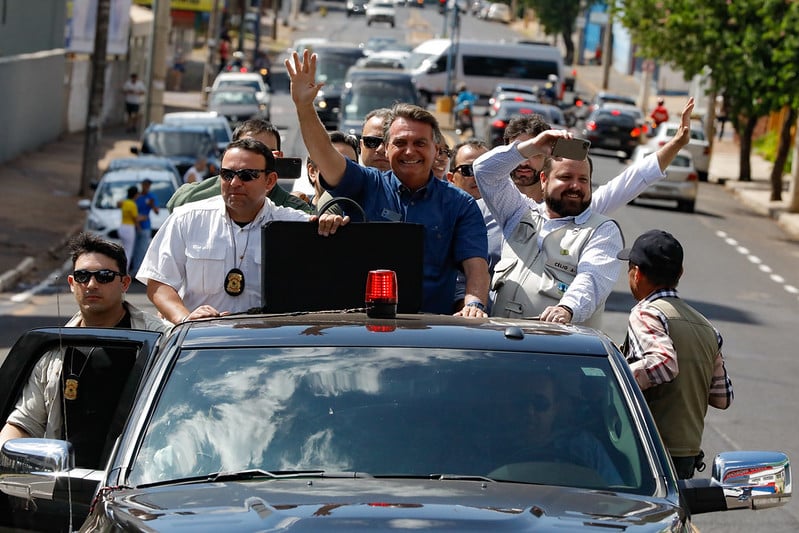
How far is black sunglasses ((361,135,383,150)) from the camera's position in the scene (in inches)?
342

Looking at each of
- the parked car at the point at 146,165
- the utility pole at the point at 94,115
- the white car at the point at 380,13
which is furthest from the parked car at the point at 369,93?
the white car at the point at 380,13

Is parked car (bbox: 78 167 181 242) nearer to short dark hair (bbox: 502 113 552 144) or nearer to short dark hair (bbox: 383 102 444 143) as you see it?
short dark hair (bbox: 502 113 552 144)

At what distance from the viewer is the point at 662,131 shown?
155ft

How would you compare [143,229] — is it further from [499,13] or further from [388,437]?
[499,13]

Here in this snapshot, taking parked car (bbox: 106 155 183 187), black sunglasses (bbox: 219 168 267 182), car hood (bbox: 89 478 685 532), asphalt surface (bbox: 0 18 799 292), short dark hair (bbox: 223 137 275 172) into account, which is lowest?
asphalt surface (bbox: 0 18 799 292)

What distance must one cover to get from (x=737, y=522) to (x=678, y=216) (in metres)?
28.5

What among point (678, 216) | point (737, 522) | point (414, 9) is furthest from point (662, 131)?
point (414, 9)

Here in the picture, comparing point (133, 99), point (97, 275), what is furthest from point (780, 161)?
point (97, 275)

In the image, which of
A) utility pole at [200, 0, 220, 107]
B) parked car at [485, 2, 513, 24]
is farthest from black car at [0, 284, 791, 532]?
parked car at [485, 2, 513, 24]

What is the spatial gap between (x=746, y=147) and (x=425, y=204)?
42.7m

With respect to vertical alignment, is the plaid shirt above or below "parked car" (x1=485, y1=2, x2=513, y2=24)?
below

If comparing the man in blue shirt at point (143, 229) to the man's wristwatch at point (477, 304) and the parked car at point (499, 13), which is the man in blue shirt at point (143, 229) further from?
the parked car at point (499, 13)

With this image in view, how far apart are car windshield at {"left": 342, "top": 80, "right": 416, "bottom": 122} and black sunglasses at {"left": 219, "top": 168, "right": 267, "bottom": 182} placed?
3066 cm

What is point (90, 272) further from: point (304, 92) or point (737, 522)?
point (737, 522)
